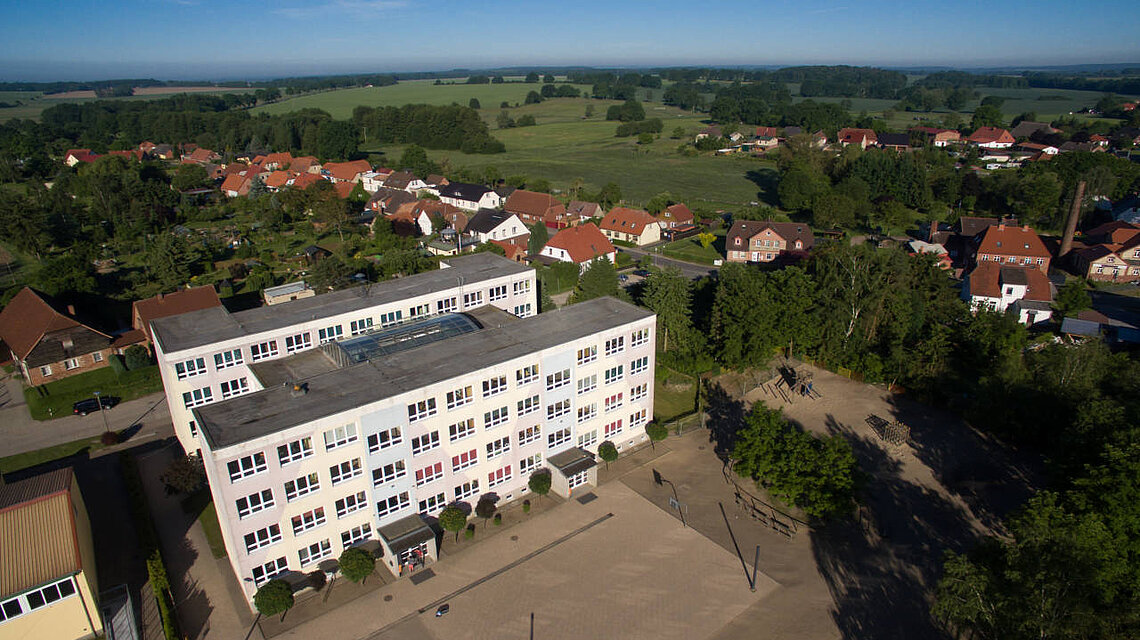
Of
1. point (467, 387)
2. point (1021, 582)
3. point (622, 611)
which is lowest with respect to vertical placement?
point (622, 611)

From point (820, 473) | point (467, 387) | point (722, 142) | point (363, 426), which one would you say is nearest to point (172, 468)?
point (363, 426)

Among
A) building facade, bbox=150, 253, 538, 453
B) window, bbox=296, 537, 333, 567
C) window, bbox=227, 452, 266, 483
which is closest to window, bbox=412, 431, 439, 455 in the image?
window, bbox=296, 537, 333, 567

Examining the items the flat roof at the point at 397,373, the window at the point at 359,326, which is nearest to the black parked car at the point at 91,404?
the window at the point at 359,326

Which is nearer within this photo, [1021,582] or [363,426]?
[1021,582]

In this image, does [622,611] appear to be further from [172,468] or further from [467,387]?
[172,468]

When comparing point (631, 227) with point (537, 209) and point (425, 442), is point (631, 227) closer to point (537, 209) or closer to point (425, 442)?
point (537, 209)

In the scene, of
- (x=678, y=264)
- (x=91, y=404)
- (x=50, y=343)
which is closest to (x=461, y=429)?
(x=91, y=404)
